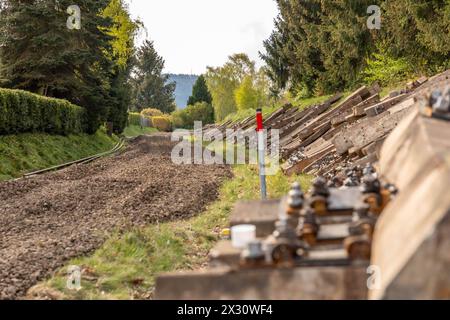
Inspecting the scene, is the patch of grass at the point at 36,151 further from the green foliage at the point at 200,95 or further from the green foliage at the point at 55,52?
the green foliage at the point at 200,95

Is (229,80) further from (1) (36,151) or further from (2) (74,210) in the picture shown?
(2) (74,210)

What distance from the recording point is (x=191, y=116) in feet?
264

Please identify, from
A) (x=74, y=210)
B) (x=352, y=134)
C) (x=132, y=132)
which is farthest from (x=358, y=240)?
(x=132, y=132)

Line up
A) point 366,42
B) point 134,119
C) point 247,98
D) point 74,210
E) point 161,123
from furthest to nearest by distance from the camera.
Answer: point 161,123 → point 247,98 → point 134,119 → point 366,42 → point 74,210

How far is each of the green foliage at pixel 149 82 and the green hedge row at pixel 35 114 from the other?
226 ft

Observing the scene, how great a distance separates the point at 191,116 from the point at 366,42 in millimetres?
60731

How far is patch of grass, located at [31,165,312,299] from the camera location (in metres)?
4.16

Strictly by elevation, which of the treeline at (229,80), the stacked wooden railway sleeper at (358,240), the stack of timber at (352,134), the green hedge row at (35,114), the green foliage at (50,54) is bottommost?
the stacked wooden railway sleeper at (358,240)

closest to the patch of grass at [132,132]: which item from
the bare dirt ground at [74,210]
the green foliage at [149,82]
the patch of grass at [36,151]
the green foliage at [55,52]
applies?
the green foliage at [55,52]

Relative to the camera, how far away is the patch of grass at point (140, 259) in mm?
4156

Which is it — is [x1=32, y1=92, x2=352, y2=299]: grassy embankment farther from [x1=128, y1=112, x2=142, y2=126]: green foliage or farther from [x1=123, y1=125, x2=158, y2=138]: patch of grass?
[x1=128, y1=112, x2=142, y2=126]: green foliage

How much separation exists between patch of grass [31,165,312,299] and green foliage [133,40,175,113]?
8687 centimetres

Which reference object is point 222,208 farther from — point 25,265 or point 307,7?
point 307,7
